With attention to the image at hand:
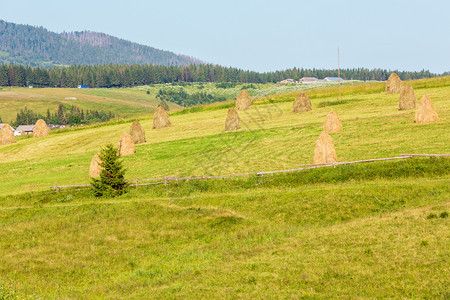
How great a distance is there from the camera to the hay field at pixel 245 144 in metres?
41.1

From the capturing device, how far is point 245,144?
5050cm

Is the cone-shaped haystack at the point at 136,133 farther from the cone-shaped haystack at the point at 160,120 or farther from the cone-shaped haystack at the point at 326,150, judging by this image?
the cone-shaped haystack at the point at 326,150

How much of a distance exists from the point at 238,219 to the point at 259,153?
1689 cm

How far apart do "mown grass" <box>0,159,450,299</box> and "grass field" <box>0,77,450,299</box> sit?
0.28 feet

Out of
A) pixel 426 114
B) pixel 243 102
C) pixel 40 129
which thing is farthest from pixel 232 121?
pixel 40 129

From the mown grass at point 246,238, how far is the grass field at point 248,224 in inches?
3.3

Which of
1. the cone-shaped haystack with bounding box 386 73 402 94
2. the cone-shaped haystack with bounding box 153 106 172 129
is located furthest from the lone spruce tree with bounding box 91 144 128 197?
the cone-shaped haystack with bounding box 386 73 402 94

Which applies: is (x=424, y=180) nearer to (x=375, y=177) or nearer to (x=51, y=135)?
(x=375, y=177)

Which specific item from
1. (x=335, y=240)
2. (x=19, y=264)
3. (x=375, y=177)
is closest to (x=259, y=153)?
(x=375, y=177)

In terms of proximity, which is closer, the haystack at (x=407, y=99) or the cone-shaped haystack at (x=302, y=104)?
the haystack at (x=407, y=99)

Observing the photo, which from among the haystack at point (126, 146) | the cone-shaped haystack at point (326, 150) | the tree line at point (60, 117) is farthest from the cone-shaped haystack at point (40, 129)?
the tree line at point (60, 117)

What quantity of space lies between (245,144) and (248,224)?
2243 cm

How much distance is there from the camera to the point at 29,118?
603 feet

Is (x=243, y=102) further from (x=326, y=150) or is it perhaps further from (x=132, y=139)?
(x=326, y=150)
